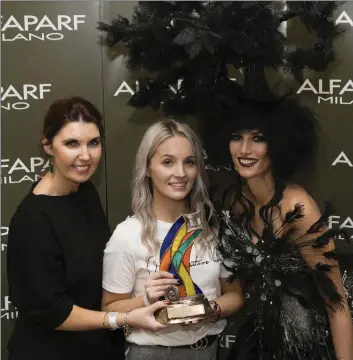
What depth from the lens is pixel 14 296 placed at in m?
1.76

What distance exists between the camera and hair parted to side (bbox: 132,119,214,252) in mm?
1791

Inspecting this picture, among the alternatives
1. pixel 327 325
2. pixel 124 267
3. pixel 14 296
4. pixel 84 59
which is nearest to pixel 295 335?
pixel 327 325

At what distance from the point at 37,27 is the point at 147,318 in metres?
1.47

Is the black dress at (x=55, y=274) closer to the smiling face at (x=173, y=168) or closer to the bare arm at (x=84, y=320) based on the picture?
the bare arm at (x=84, y=320)

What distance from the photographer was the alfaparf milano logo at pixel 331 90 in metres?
2.26

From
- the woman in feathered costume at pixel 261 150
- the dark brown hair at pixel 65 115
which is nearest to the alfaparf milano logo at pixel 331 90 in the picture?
the woman in feathered costume at pixel 261 150

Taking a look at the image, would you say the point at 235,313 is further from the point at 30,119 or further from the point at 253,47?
the point at 30,119

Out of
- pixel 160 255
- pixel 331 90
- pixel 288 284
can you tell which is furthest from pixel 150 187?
pixel 331 90

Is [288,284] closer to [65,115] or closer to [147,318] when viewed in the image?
[147,318]

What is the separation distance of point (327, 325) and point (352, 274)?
10.1 inches

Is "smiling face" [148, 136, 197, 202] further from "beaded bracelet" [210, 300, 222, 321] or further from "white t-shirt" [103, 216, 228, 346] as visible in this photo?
"beaded bracelet" [210, 300, 222, 321]

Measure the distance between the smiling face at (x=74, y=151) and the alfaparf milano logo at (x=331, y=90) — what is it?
1026 millimetres

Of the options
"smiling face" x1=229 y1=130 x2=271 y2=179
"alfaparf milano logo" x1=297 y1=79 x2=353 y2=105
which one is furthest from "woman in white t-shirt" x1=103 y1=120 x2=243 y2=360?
"alfaparf milano logo" x1=297 y1=79 x2=353 y2=105

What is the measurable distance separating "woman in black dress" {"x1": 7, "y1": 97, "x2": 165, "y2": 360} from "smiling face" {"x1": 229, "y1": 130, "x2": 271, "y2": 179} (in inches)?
20.8
